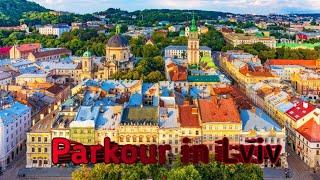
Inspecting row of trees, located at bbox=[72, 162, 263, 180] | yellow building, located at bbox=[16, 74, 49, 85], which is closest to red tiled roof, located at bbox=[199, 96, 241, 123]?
row of trees, located at bbox=[72, 162, 263, 180]

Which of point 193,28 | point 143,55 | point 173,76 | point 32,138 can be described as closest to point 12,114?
point 32,138

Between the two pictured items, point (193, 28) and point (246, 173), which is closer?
point (246, 173)

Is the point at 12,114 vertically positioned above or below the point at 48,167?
above

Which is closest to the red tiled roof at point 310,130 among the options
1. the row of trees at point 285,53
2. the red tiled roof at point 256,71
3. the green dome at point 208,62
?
the red tiled roof at point 256,71

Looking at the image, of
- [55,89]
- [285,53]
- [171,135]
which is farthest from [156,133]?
[285,53]

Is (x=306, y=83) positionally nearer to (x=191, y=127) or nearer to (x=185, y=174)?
(x=191, y=127)

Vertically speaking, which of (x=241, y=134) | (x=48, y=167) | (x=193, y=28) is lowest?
(x=48, y=167)

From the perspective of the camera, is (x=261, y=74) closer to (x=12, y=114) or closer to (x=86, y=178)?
(x=12, y=114)

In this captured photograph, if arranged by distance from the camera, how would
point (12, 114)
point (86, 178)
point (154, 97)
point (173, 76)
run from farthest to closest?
point (173, 76) < point (154, 97) < point (12, 114) < point (86, 178)
